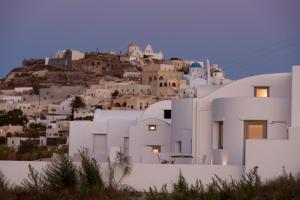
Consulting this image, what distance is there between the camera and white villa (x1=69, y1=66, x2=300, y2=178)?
2375cm

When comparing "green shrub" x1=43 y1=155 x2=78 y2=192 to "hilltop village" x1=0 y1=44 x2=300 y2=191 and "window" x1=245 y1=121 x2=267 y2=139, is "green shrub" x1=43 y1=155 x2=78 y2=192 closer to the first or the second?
"hilltop village" x1=0 y1=44 x2=300 y2=191

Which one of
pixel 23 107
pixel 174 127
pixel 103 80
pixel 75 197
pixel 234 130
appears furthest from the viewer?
pixel 103 80

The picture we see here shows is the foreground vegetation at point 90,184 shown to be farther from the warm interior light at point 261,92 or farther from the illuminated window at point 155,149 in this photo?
the illuminated window at point 155,149

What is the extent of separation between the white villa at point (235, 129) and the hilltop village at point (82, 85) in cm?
3781

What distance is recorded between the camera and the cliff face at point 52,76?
531ft

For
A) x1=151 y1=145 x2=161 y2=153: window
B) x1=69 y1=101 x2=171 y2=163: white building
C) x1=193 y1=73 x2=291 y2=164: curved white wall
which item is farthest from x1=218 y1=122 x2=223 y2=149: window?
x1=151 y1=145 x2=161 y2=153: window

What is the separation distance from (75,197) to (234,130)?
23.0 feet

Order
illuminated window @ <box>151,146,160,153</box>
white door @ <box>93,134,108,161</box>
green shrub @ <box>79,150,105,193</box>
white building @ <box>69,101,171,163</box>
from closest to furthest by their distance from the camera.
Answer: green shrub @ <box>79,150,105,193</box>, illuminated window @ <box>151,146,160,153</box>, white building @ <box>69,101,171,163</box>, white door @ <box>93,134,108,161</box>

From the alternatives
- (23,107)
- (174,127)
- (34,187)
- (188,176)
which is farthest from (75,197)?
(23,107)

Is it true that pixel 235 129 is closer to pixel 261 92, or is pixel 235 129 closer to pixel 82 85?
pixel 261 92

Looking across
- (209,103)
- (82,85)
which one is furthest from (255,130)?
(82,85)

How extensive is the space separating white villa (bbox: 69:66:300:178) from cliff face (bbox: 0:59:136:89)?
12443 centimetres

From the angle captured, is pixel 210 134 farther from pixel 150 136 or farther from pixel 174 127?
pixel 150 136

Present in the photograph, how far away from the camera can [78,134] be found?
37906mm
